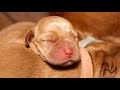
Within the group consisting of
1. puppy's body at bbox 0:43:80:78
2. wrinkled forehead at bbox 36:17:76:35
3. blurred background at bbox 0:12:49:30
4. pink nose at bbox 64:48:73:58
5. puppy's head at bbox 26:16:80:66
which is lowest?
puppy's body at bbox 0:43:80:78

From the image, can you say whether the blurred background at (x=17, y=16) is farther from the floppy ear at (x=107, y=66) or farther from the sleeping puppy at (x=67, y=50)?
the floppy ear at (x=107, y=66)

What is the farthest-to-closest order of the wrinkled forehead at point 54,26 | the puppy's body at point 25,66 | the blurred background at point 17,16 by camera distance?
1. the blurred background at point 17,16
2. the wrinkled forehead at point 54,26
3. the puppy's body at point 25,66

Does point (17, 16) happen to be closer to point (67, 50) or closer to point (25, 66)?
point (67, 50)

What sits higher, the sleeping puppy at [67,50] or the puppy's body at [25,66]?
the sleeping puppy at [67,50]

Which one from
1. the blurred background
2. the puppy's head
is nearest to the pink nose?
the puppy's head

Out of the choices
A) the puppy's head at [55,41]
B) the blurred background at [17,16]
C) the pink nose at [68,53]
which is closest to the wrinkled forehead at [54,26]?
the puppy's head at [55,41]

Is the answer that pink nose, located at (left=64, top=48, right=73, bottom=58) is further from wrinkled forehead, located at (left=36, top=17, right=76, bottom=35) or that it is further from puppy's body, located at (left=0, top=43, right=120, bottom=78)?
wrinkled forehead, located at (left=36, top=17, right=76, bottom=35)

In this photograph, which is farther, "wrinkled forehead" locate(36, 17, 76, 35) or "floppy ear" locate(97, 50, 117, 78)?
"wrinkled forehead" locate(36, 17, 76, 35)
